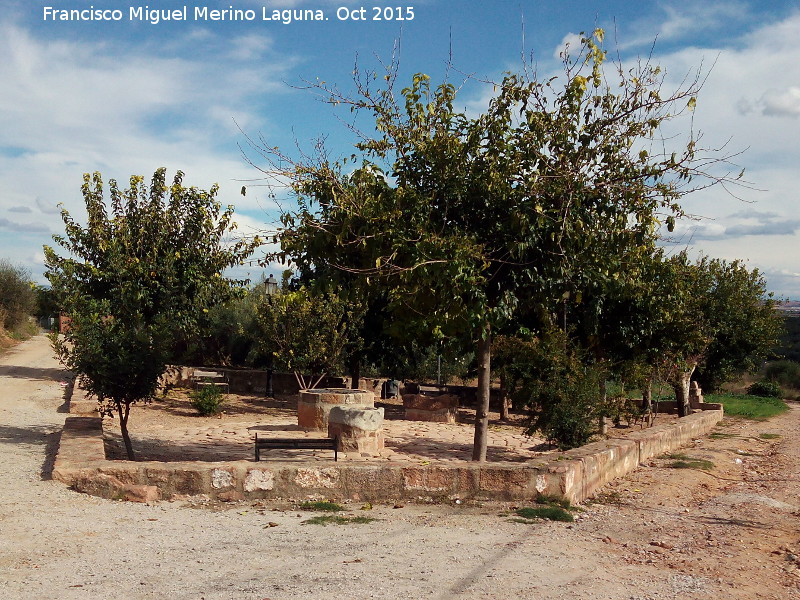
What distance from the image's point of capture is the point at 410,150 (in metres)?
8.94

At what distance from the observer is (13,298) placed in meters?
40.7

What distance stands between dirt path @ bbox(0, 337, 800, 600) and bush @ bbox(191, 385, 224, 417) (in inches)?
321

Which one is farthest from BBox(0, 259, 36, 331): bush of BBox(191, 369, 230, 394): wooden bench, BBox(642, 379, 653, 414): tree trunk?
BBox(642, 379, 653, 414): tree trunk

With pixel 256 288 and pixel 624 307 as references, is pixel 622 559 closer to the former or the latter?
pixel 624 307

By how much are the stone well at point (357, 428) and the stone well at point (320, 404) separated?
72.9 inches

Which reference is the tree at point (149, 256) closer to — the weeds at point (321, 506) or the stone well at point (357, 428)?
the stone well at point (357, 428)

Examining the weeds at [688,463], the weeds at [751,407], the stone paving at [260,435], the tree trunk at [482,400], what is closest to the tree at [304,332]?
the stone paving at [260,435]

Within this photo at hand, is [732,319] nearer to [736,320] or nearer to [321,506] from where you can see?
[736,320]

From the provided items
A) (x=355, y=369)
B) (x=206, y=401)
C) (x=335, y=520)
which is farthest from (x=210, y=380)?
(x=335, y=520)

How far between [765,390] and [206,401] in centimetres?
2747

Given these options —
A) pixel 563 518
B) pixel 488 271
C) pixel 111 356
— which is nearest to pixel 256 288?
pixel 111 356

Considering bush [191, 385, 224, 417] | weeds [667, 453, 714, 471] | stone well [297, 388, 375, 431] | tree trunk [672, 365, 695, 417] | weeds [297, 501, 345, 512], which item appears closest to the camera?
weeds [297, 501, 345, 512]

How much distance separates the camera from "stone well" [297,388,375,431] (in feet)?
46.1

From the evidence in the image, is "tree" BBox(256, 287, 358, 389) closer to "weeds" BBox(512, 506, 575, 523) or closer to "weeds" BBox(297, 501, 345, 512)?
"weeds" BBox(297, 501, 345, 512)
